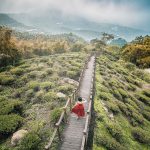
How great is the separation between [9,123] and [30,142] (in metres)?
4.65

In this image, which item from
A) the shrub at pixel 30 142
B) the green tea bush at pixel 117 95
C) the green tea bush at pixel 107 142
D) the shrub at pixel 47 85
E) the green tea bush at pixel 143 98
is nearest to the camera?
the shrub at pixel 30 142

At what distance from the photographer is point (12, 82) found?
3953cm

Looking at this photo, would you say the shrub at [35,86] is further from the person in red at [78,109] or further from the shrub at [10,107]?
the person in red at [78,109]

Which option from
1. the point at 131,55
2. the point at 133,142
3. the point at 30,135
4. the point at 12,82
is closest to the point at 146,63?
the point at 131,55

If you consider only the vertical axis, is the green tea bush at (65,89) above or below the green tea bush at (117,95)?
above

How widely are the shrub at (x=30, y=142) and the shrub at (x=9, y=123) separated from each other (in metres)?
2.81

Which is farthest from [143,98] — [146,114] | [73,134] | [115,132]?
[73,134]

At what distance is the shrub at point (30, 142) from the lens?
1956 cm

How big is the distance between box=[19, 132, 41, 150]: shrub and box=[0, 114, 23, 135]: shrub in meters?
2.81

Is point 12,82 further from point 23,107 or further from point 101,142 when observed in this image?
point 101,142

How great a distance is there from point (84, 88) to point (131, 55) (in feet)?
207

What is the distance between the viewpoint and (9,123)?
23.6m

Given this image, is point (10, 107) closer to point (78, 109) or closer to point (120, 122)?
point (78, 109)

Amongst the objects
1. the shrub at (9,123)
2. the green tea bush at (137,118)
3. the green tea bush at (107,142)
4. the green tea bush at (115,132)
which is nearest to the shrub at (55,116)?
the shrub at (9,123)
